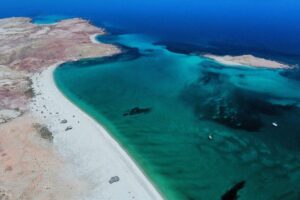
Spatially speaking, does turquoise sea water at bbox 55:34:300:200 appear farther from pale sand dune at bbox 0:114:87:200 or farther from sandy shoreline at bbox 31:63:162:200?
pale sand dune at bbox 0:114:87:200

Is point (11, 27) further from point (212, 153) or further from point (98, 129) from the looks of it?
point (212, 153)

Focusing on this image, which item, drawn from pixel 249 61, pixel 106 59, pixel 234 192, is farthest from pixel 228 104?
pixel 106 59

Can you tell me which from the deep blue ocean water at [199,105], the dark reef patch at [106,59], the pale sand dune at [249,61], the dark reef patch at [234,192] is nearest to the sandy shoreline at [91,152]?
the deep blue ocean water at [199,105]

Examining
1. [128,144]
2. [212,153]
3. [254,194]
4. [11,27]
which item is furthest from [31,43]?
[254,194]

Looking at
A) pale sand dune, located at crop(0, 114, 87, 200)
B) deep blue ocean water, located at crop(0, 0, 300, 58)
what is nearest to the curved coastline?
pale sand dune, located at crop(0, 114, 87, 200)

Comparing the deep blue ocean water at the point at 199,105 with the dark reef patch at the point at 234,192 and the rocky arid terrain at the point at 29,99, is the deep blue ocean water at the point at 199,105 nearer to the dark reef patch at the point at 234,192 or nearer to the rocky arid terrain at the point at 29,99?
the dark reef patch at the point at 234,192

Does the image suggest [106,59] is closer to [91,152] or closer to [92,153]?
[91,152]
